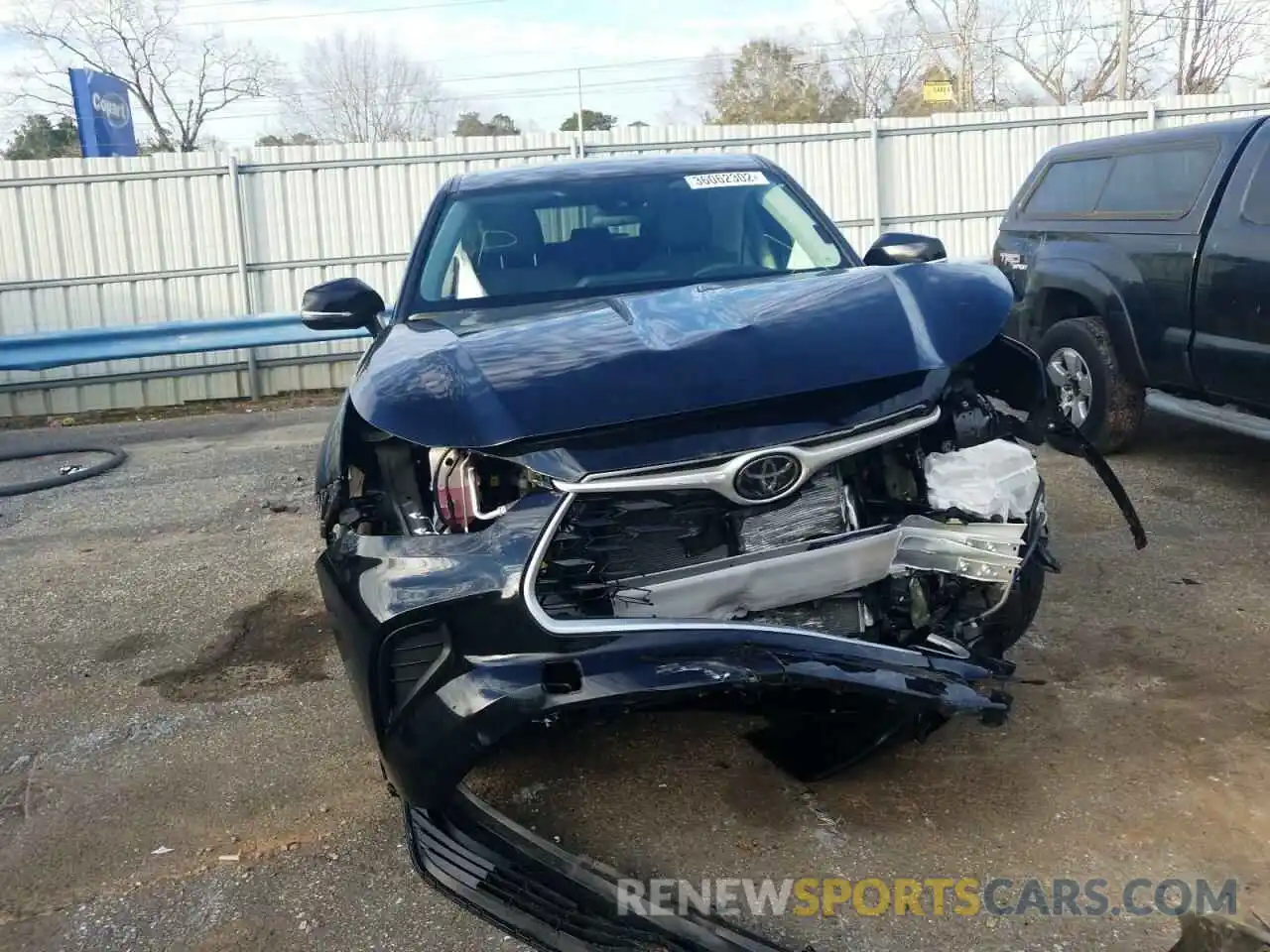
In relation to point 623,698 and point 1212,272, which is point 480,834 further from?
point 1212,272

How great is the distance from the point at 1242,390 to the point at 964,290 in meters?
3.07

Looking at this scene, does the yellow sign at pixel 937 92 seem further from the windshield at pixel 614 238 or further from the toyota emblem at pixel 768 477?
the toyota emblem at pixel 768 477

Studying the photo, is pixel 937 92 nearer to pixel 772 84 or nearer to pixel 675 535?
pixel 772 84

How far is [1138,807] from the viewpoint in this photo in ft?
10.1

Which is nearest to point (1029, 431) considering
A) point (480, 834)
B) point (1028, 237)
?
point (480, 834)

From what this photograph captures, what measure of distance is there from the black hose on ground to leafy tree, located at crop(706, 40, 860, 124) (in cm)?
3177

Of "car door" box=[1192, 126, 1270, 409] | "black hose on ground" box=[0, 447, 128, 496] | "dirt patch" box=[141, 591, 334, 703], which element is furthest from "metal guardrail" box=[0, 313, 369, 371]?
"car door" box=[1192, 126, 1270, 409]

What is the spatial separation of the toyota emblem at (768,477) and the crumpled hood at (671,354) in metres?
0.15

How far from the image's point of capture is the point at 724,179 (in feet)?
15.2

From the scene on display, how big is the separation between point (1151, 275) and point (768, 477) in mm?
4299

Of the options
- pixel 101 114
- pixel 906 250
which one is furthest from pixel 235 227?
pixel 906 250

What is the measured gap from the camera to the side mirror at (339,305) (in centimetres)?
423

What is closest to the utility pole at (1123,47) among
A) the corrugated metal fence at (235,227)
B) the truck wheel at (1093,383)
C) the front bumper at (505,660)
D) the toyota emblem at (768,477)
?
the corrugated metal fence at (235,227)

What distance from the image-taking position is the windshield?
4195 mm
